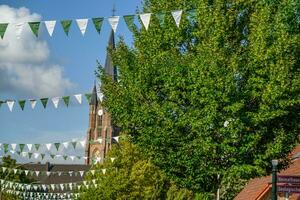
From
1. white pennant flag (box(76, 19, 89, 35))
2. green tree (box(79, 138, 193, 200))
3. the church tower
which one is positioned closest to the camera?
white pennant flag (box(76, 19, 89, 35))

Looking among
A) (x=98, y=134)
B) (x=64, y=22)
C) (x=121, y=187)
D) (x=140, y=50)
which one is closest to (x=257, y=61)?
(x=140, y=50)

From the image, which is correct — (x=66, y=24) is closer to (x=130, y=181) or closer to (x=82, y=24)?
(x=82, y=24)

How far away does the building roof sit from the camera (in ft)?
88.1

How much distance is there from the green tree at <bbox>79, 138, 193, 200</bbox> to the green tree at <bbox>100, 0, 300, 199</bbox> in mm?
26491

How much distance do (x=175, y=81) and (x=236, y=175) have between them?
13.2ft

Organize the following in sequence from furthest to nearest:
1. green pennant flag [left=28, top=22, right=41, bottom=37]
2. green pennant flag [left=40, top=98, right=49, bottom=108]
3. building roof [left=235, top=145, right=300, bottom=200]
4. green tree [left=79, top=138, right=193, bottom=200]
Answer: green tree [left=79, top=138, right=193, bottom=200]
building roof [left=235, top=145, right=300, bottom=200]
green pennant flag [left=40, top=98, right=49, bottom=108]
green pennant flag [left=28, top=22, right=41, bottom=37]

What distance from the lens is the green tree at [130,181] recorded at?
5056cm

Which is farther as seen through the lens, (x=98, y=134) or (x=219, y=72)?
(x=98, y=134)

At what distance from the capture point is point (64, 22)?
57.9 feet

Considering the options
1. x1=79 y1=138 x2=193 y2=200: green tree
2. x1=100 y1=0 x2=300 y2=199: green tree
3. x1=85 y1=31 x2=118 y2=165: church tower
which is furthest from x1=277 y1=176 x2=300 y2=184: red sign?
x1=85 y1=31 x2=118 y2=165: church tower

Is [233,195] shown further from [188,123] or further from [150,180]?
[188,123]

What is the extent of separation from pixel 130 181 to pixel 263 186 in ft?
73.7

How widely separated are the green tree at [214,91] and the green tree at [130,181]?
86.9 ft

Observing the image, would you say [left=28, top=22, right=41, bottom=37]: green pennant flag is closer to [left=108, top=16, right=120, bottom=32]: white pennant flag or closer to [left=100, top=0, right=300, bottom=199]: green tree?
[left=108, top=16, right=120, bottom=32]: white pennant flag
